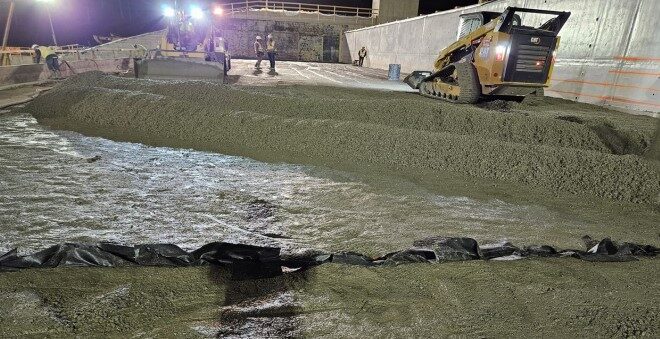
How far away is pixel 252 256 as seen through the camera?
8.69 ft

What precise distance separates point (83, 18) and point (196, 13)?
30345 mm

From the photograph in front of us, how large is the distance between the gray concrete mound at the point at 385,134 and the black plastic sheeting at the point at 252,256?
2072 millimetres

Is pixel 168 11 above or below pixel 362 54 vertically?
above

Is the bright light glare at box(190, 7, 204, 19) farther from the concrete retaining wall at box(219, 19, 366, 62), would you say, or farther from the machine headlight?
the concrete retaining wall at box(219, 19, 366, 62)

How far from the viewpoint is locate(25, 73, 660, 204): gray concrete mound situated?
190 inches

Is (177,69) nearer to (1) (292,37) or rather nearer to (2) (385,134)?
(2) (385,134)

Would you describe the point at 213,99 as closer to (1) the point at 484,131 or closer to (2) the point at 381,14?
(1) the point at 484,131

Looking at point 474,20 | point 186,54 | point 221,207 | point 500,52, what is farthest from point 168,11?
point 221,207

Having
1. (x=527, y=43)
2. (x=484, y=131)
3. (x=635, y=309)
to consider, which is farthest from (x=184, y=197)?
(x=527, y=43)

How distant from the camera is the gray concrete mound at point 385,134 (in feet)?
15.9

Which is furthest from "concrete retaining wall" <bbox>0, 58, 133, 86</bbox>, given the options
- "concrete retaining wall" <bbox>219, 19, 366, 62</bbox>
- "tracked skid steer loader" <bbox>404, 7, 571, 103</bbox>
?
"concrete retaining wall" <bbox>219, 19, 366, 62</bbox>

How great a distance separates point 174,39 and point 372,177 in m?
12.2

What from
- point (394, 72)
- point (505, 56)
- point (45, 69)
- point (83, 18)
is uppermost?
point (83, 18)

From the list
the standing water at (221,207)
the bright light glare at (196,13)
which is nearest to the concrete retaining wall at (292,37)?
the bright light glare at (196,13)
